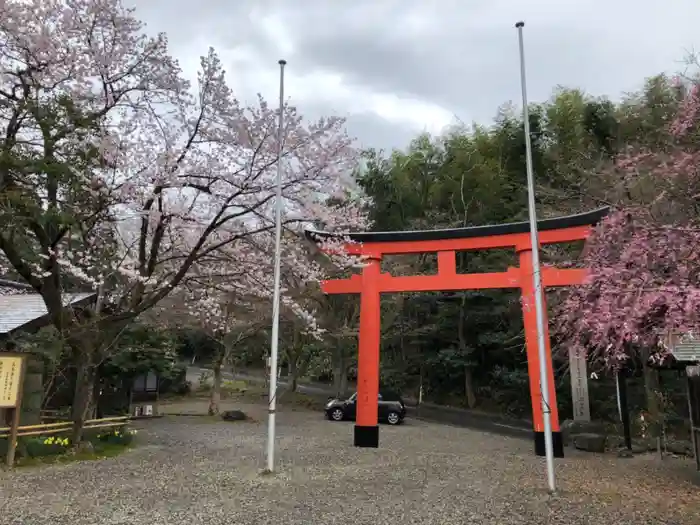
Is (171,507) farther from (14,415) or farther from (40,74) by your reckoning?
(40,74)

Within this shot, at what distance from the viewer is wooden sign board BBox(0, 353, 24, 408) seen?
7711mm

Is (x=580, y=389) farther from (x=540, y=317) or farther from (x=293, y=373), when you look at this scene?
(x=293, y=373)

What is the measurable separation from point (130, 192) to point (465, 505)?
6399mm

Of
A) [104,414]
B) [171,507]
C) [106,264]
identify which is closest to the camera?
[171,507]

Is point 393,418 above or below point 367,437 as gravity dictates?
below

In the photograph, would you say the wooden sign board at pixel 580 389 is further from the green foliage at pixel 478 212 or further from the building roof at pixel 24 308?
the building roof at pixel 24 308

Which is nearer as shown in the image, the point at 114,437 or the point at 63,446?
the point at 63,446

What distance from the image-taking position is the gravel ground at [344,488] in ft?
17.8

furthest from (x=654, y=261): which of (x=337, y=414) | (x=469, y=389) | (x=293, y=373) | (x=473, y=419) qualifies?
(x=293, y=373)

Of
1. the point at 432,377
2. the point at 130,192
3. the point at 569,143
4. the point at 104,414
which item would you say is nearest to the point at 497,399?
the point at 432,377

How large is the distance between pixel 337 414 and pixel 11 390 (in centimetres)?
1051

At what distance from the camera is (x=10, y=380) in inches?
306

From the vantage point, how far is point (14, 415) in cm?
774

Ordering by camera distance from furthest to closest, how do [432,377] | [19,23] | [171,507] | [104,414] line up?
[432,377] → [104,414] → [19,23] → [171,507]
